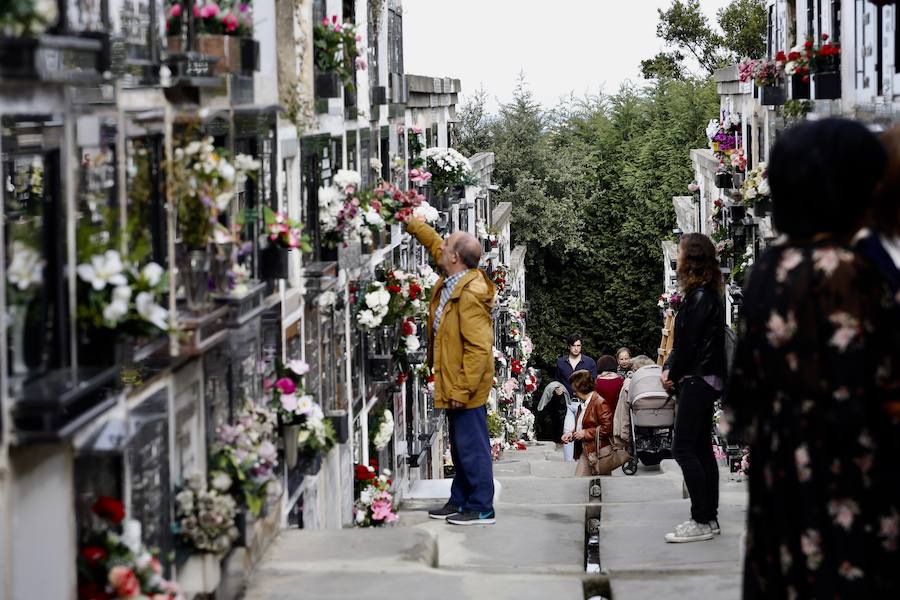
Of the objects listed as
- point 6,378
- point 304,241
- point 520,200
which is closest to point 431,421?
point 304,241

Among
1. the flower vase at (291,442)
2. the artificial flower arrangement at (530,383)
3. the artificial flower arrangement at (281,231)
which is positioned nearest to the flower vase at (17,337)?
the artificial flower arrangement at (281,231)

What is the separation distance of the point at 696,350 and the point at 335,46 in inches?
168

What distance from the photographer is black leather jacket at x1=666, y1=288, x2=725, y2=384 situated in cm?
877

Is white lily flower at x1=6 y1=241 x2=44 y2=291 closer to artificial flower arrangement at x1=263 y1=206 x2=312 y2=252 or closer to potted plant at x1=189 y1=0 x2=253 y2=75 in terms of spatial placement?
potted plant at x1=189 y1=0 x2=253 y2=75

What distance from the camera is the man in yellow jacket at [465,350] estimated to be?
10125 mm

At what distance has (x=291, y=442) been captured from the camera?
9445 millimetres

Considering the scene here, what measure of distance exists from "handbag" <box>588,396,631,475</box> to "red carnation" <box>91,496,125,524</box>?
436 inches

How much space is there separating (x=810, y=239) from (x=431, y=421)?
15181 mm

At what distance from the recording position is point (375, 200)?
41.2 ft

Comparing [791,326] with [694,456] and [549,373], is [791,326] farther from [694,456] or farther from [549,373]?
[549,373]

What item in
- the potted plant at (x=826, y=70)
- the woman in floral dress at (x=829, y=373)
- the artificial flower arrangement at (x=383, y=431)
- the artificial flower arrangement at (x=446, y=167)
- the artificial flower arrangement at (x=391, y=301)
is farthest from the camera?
the artificial flower arrangement at (x=446, y=167)

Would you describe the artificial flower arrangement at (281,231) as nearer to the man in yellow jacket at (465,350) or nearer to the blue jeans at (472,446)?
the man in yellow jacket at (465,350)

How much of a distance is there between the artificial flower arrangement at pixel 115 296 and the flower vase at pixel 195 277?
1.38 meters

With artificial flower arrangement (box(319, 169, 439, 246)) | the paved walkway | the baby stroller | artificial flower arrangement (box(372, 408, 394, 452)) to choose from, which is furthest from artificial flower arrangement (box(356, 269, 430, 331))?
the baby stroller
